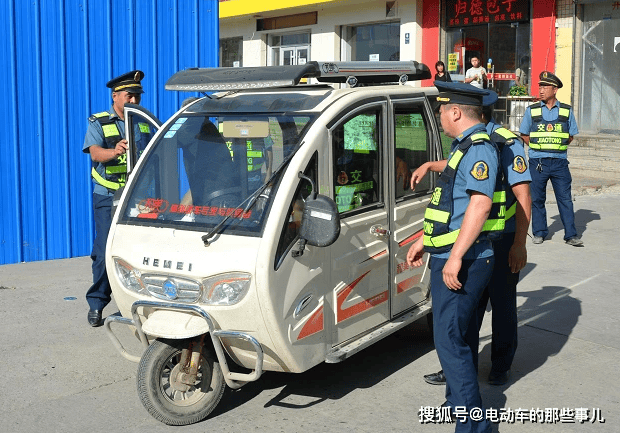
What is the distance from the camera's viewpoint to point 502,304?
17.0ft

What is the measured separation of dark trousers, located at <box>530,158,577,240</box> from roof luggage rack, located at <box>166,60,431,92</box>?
14.0ft

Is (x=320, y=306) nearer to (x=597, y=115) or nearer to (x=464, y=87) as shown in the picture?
(x=464, y=87)

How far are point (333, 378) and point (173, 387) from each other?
126cm

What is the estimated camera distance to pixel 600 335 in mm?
6223

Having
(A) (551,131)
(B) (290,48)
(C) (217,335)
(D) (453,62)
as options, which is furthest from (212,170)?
(B) (290,48)

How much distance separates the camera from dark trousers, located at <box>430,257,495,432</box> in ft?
13.7

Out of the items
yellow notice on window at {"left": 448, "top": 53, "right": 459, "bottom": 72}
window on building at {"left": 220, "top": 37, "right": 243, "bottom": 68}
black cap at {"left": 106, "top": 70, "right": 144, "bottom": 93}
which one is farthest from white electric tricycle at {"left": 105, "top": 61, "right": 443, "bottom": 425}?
window on building at {"left": 220, "top": 37, "right": 243, "bottom": 68}

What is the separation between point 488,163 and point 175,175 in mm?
1987

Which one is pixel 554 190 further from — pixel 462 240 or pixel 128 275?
pixel 128 275

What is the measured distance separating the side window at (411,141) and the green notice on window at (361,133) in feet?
0.86

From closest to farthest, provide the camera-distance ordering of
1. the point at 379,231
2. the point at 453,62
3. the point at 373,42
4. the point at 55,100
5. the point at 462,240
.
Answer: the point at 462,240
the point at 379,231
the point at 55,100
the point at 453,62
the point at 373,42

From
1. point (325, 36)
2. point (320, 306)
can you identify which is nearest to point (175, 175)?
point (320, 306)

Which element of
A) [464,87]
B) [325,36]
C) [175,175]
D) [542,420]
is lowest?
[542,420]

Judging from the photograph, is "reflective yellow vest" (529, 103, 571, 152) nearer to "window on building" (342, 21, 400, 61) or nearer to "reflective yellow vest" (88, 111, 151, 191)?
"reflective yellow vest" (88, 111, 151, 191)
